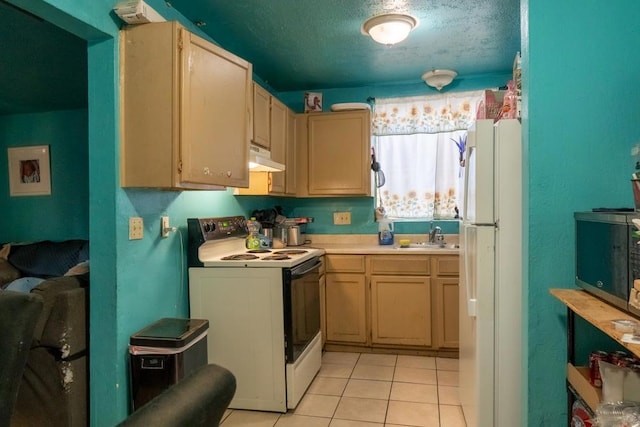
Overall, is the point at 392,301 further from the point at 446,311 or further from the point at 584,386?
the point at 584,386

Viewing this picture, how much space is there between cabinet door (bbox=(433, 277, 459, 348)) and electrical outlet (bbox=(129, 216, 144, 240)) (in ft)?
7.50

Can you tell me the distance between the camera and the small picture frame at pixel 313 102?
147 inches

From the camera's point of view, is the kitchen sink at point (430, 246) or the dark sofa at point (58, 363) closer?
the dark sofa at point (58, 363)

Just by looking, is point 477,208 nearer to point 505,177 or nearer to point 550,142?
point 505,177

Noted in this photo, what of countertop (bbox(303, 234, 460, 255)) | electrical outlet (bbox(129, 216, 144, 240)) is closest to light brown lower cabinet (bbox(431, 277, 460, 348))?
countertop (bbox(303, 234, 460, 255))

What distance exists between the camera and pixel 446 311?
317 cm

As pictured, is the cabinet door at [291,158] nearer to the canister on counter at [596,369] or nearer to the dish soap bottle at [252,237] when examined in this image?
the dish soap bottle at [252,237]

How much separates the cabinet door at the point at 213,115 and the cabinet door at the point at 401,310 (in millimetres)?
1613

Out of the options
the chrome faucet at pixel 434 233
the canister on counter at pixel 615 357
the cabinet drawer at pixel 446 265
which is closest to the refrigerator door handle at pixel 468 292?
the canister on counter at pixel 615 357

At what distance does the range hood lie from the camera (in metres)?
2.58

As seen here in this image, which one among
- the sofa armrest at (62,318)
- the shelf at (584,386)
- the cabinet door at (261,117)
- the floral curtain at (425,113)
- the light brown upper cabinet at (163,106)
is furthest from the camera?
the floral curtain at (425,113)

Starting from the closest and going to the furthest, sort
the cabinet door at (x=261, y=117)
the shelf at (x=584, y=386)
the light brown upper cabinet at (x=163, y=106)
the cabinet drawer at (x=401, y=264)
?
1. the shelf at (x=584, y=386)
2. the light brown upper cabinet at (x=163, y=106)
3. the cabinet door at (x=261, y=117)
4. the cabinet drawer at (x=401, y=264)

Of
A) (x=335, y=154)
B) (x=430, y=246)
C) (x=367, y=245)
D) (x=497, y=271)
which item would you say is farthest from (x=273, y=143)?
(x=497, y=271)

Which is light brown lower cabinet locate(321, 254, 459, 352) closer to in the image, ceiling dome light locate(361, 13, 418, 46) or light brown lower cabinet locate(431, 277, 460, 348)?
light brown lower cabinet locate(431, 277, 460, 348)
